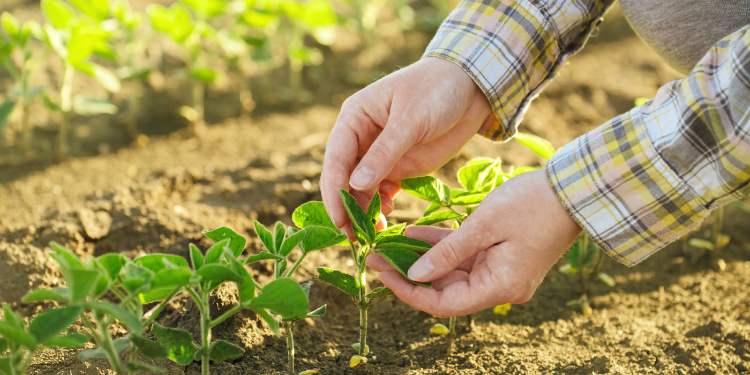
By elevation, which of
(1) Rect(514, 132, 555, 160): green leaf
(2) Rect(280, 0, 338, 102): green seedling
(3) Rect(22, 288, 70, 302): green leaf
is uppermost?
(2) Rect(280, 0, 338, 102): green seedling

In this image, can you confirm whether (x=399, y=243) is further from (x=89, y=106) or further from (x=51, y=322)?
(x=89, y=106)

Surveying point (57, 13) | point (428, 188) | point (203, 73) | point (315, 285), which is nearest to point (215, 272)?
point (428, 188)

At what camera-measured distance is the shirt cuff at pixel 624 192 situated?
4.27 ft

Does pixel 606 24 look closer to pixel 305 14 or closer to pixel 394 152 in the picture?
pixel 305 14

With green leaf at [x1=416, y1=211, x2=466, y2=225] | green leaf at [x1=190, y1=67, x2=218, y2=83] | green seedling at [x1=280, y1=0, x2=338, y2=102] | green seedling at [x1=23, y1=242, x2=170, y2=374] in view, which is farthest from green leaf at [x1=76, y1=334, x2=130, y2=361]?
green seedling at [x1=280, y1=0, x2=338, y2=102]

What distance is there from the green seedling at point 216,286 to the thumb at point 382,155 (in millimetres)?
363

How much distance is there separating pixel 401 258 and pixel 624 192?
573 mm

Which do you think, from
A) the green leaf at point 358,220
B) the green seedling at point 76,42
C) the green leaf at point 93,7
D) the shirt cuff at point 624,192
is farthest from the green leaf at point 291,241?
the green leaf at point 93,7

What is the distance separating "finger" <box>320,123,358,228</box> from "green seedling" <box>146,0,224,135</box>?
73.9 inches

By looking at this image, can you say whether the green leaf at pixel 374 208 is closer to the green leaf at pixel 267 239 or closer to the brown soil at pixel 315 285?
the green leaf at pixel 267 239

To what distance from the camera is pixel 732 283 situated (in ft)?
7.00

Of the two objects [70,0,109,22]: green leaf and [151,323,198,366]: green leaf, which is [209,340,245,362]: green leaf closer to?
[151,323,198,366]: green leaf

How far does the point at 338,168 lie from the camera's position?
1.50m

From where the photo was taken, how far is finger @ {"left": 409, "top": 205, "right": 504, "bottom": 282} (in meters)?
1.31
